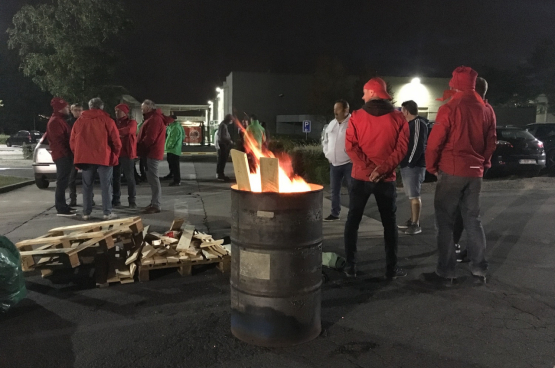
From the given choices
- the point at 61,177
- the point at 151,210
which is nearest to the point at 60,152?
the point at 61,177

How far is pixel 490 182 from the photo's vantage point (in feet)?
39.6

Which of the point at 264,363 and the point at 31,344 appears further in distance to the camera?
the point at 31,344

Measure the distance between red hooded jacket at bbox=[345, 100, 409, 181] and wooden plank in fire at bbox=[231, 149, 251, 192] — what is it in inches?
62.1

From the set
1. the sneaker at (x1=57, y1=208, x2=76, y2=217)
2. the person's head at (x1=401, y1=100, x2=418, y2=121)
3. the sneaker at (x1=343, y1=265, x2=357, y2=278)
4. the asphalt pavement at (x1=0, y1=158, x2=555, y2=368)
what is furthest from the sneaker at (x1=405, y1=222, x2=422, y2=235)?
the sneaker at (x1=57, y1=208, x2=76, y2=217)

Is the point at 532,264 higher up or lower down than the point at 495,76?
lower down

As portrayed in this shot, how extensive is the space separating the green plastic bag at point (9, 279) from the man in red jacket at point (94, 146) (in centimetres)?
332

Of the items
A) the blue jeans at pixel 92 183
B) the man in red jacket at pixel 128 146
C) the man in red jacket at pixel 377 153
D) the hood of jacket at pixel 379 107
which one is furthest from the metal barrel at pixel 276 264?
the man in red jacket at pixel 128 146

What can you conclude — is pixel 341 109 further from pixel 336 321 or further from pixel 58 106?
pixel 58 106

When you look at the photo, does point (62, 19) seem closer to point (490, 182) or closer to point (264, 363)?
point (490, 182)

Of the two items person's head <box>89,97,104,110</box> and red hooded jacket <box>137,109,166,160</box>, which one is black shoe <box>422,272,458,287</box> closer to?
red hooded jacket <box>137,109,166,160</box>

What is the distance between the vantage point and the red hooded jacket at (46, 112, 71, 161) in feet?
25.6

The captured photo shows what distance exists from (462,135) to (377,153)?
87 centimetres

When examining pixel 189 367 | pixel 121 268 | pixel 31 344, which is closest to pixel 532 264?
pixel 189 367

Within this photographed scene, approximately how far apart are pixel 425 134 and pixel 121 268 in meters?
4.36
